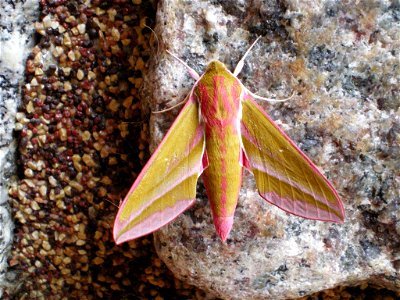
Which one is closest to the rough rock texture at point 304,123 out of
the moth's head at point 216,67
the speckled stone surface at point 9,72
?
the moth's head at point 216,67

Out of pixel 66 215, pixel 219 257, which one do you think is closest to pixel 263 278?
pixel 219 257

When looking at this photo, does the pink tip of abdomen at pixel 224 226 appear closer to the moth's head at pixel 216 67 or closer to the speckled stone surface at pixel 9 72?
the moth's head at pixel 216 67

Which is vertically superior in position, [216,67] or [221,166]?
[216,67]

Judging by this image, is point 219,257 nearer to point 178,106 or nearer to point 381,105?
point 178,106

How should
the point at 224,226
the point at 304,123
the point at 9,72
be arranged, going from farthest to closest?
1. the point at 9,72
2. the point at 304,123
3. the point at 224,226

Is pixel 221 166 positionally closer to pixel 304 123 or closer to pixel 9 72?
pixel 304 123

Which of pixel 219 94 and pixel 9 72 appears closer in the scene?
pixel 219 94

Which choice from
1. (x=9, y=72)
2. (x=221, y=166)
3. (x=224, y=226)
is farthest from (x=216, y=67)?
(x=9, y=72)
